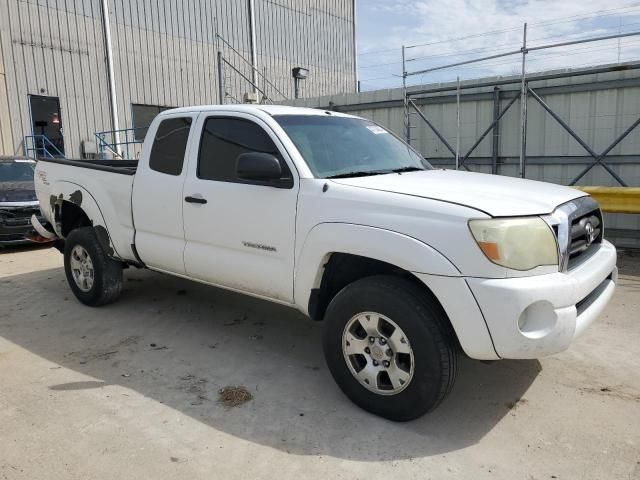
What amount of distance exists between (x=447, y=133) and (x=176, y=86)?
11944 millimetres

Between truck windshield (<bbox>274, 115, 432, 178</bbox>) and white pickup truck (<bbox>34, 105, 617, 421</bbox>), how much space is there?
0.02 m

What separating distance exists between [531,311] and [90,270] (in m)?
4.37

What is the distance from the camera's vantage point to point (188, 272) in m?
4.38

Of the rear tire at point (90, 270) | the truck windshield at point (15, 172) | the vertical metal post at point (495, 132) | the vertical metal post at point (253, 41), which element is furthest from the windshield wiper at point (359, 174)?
the vertical metal post at point (253, 41)

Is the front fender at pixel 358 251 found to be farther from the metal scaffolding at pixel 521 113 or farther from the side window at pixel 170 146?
the metal scaffolding at pixel 521 113

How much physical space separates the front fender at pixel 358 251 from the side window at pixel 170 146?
1.62 m

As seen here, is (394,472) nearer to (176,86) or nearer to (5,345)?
(5,345)

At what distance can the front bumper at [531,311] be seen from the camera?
2.70 m

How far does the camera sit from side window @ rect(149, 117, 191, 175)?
4.44 meters

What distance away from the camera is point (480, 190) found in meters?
3.23

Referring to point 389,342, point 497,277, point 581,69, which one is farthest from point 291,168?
point 581,69

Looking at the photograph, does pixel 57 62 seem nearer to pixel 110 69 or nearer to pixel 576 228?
pixel 110 69

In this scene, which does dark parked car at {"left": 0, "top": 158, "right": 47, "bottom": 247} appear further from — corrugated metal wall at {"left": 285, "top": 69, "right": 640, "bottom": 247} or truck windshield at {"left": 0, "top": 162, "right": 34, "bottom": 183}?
corrugated metal wall at {"left": 285, "top": 69, "right": 640, "bottom": 247}

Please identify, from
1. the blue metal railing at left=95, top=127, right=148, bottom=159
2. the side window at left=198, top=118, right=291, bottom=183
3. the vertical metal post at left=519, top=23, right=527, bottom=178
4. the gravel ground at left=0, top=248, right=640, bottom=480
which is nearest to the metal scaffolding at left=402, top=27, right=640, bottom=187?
the vertical metal post at left=519, top=23, right=527, bottom=178
